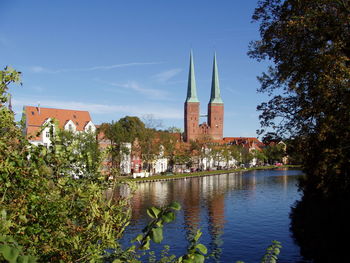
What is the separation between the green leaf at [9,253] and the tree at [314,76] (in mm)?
14005

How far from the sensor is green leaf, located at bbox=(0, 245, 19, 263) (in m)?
2.71

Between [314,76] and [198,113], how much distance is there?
6007 inches

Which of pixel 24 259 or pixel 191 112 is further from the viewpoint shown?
pixel 191 112

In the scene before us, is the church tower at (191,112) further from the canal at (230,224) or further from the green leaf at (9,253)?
the green leaf at (9,253)

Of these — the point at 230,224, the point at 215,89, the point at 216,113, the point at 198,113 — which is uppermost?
the point at 215,89

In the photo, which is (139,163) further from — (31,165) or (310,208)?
(31,165)

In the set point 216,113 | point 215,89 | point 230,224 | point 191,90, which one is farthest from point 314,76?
point 216,113

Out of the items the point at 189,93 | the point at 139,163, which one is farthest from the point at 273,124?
the point at 189,93

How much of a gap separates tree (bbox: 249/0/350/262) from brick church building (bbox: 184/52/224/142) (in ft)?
467

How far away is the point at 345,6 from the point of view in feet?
49.0

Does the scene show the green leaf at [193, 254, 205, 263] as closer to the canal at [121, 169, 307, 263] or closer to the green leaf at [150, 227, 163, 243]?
the green leaf at [150, 227, 163, 243]

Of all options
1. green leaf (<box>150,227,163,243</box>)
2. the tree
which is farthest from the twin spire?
green leaf (<box>150,227,163,243</box>)

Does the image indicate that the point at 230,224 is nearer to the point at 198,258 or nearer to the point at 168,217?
the point at 198,258

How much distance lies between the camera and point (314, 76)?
17.0m
